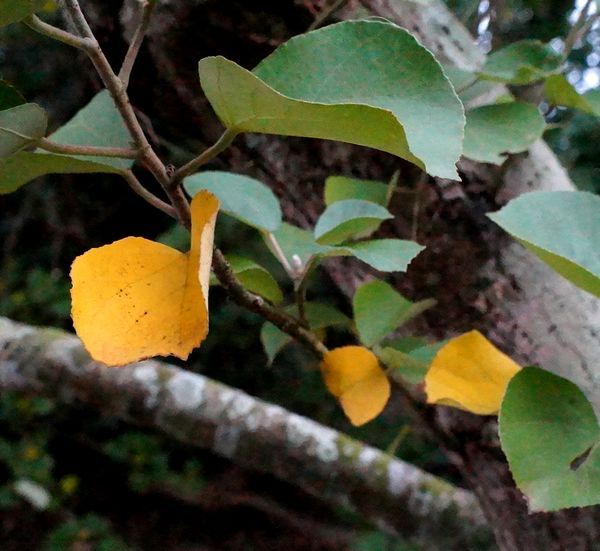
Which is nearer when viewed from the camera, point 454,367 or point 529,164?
point 454,367

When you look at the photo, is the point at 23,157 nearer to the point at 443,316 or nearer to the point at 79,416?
the point at 443,316

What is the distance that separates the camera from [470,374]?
38 cm

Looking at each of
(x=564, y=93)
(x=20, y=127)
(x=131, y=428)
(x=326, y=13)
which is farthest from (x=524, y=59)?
(x=131, y=428)

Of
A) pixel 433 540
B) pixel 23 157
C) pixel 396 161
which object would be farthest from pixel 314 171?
pixel 433 540

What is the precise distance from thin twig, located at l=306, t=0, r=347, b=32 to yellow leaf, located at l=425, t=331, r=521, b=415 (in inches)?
9.7

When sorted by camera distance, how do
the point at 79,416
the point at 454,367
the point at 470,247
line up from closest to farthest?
the point at 454,367 < the point at 470,247 < the point at 79,416

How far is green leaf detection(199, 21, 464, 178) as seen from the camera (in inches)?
8.2

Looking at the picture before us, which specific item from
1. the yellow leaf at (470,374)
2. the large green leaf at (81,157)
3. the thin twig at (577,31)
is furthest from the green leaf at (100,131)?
the thin twig at (577,31)

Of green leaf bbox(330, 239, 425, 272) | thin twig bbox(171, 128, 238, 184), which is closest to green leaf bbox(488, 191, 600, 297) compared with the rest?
green leaf bbox(330, 239, 425, 272)

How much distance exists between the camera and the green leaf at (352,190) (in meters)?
0.45

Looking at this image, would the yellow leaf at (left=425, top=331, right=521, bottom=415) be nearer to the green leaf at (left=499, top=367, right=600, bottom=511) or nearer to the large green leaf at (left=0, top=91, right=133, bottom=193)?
the green leaf at (left=499, top=367, right=600, bottom=511)

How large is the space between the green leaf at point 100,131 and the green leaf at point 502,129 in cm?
22

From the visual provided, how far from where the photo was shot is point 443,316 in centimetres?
51

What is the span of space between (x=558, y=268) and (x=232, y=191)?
20 centimetres
